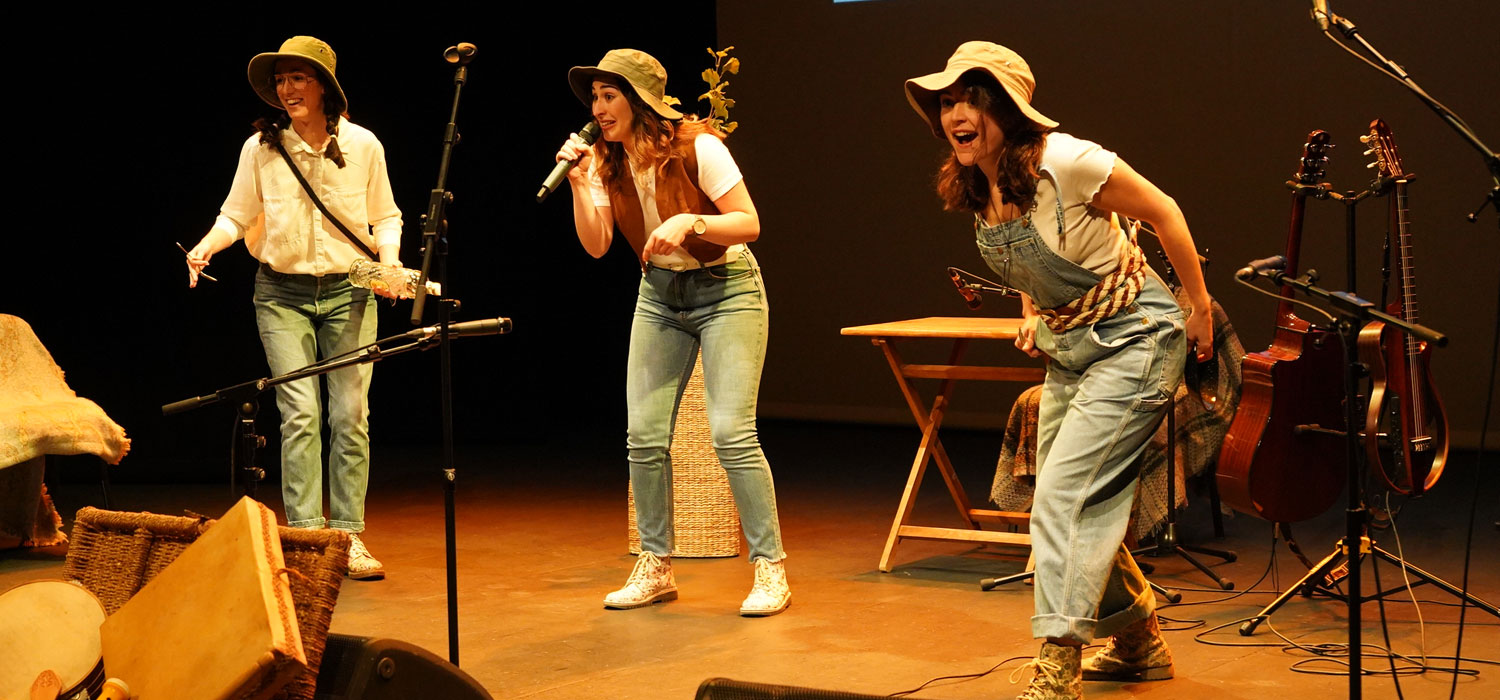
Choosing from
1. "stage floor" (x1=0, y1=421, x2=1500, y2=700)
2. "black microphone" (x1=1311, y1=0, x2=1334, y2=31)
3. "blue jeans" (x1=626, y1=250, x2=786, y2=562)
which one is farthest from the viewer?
"blue jeans" (x1=626, y1=250, x2=786, y2=562)

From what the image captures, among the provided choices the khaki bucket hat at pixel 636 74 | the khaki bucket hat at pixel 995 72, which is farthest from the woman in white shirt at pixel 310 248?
the khaki bucket hat at pixel 995 72

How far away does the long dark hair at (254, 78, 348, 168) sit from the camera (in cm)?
471

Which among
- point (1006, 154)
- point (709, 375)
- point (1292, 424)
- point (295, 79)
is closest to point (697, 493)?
point (709, 375)

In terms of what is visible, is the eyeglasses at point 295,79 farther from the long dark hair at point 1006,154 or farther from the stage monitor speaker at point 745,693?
the stage monitor speaker at point 745,693

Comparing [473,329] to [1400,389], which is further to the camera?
[1400,389]

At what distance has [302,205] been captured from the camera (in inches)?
186

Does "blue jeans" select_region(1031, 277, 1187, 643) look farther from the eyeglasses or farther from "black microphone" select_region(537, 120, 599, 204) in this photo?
the eyeglasses

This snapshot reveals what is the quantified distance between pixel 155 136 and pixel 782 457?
12.1ft

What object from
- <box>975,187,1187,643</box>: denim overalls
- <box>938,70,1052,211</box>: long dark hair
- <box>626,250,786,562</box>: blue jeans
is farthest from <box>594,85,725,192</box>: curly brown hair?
<box>975,187,1187,643</box>: denim overalls

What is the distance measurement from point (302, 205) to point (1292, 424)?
10.3ft

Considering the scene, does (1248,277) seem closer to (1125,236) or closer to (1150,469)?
(1125,236)

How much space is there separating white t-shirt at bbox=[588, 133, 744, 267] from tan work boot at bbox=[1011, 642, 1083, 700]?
60.4 inches

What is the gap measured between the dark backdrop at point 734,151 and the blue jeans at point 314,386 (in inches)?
105

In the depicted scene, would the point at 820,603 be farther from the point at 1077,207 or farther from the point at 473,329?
the point at 1077,207
